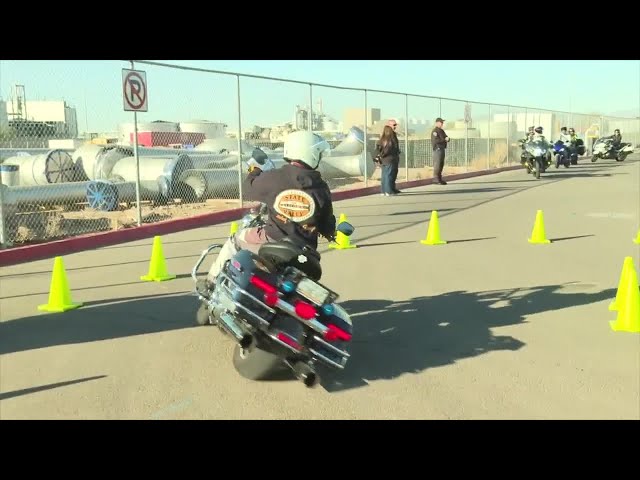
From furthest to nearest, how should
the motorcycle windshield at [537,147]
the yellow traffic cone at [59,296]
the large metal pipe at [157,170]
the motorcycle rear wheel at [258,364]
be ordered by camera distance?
the motorcycle windshield at [537,147], the large metal pipe at [157,170], the yellow traffic cone at [59,296], the motorcycle rear wheel at [258,364]

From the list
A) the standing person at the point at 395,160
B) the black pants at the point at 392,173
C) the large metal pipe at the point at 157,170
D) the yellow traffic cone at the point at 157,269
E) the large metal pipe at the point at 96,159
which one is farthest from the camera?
the black pants at the point at 392,173

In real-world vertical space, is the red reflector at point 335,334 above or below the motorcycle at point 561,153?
below

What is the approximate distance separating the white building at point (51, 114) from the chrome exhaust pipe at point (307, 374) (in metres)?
7.33

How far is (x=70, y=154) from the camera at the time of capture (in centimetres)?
1575

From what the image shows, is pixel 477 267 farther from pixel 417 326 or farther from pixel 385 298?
pixel 417 326

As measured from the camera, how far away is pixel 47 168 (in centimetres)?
1473

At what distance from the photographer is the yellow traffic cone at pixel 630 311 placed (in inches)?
217

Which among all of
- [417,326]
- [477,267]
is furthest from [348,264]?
[417,326]

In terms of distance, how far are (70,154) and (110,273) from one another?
9.00 metres

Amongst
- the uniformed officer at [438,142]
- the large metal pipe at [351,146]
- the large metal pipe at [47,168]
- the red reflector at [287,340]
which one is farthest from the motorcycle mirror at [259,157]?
the large metal pipe at [351,146]

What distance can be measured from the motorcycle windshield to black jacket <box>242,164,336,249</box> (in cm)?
1954

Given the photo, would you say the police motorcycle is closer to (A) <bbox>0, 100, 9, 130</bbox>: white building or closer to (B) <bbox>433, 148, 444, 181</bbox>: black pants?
(A) <bbox>0, 100, 9, 130</bbox>: white building

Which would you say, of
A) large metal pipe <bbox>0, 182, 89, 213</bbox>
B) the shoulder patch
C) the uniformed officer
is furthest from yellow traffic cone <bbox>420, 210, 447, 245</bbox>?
the uniformed officer

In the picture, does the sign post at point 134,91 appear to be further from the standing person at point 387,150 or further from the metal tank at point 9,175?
the standing person at point 387,150
